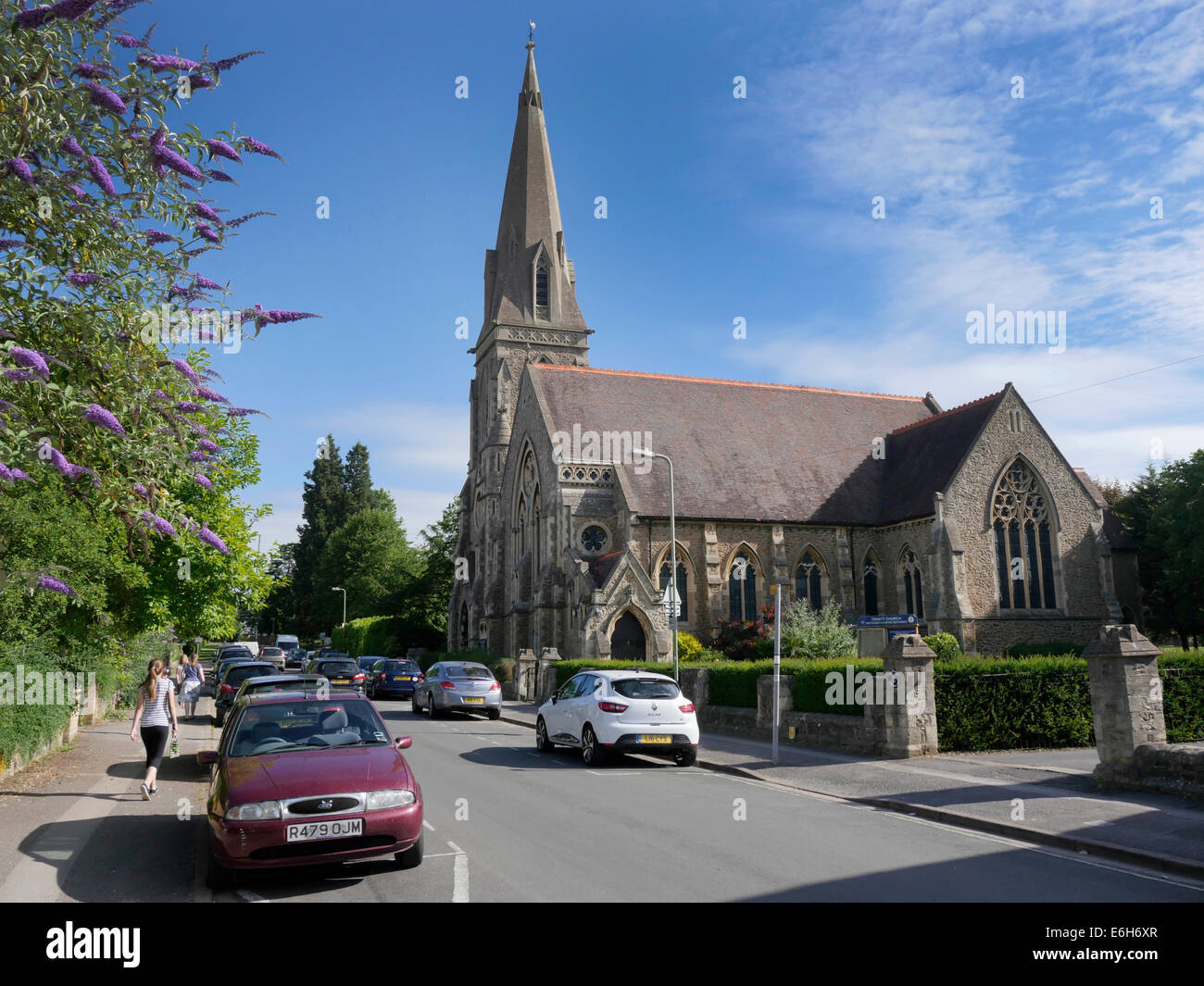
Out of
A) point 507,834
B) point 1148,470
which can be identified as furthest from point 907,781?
point 1148,470

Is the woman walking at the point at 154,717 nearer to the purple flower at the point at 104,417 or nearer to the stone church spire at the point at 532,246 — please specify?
the purple flower at the point at 104,417

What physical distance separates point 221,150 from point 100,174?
1096mm

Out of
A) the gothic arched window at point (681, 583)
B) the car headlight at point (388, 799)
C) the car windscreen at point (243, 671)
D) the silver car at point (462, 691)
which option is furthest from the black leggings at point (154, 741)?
the gothic arched window at point (681, 583)

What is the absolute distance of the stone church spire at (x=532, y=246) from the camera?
5272cm

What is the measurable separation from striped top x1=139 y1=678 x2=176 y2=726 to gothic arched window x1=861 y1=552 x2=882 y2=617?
100 ft

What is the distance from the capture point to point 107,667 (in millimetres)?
20859

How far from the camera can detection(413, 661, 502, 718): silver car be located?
2522cm

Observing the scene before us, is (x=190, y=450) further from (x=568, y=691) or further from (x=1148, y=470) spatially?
(x=1148, y=470)

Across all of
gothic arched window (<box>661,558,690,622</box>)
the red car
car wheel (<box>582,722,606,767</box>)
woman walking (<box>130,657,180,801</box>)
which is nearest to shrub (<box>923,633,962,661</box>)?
Answer: gothic arched window (<box>661,558,690,622</box>)

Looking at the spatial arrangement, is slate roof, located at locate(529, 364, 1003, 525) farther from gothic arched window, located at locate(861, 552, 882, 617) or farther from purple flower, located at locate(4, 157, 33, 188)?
purple flower, located at locate(4, 157, 33, 188)

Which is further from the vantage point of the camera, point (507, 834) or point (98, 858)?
point (507, 834)

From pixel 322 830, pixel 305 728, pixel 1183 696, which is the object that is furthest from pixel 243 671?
pixel 1183 696

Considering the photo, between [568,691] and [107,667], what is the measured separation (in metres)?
11.3

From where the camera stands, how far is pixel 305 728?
852cm
